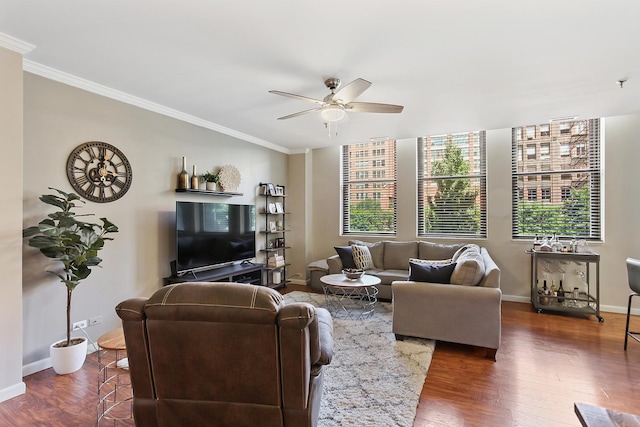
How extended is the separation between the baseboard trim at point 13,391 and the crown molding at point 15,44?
2.51m

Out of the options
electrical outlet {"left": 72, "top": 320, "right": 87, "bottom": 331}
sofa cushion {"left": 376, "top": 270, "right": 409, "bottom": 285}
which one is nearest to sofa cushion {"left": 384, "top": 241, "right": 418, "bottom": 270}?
sofa cushion {"left": 376, "top": 270, "right": 409, "bottom": 285}

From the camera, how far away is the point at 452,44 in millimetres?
2416

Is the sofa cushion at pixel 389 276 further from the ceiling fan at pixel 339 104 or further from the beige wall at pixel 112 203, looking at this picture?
the beige wall at pixel 112 203

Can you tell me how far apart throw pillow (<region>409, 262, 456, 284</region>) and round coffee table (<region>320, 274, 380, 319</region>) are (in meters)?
0.72

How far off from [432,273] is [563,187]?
9.94 feet

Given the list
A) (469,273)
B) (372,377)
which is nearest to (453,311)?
(469,273)

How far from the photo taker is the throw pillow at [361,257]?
16.4 feet

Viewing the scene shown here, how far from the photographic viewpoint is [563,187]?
4699mm

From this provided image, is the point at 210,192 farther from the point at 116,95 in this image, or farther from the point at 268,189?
the point at 116,95

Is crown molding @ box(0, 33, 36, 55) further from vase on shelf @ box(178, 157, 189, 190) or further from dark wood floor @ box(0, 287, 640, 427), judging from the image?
dark wood floor @ box(0, 287, 640, 427)

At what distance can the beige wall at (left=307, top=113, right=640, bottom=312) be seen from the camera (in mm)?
4266

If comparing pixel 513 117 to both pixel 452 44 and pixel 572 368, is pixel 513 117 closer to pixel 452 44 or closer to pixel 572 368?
pixel 452 44

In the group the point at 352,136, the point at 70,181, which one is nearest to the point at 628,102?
the point at 352,136

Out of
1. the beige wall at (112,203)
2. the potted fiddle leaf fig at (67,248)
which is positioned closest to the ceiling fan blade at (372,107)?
the beige wall at (112,203)
